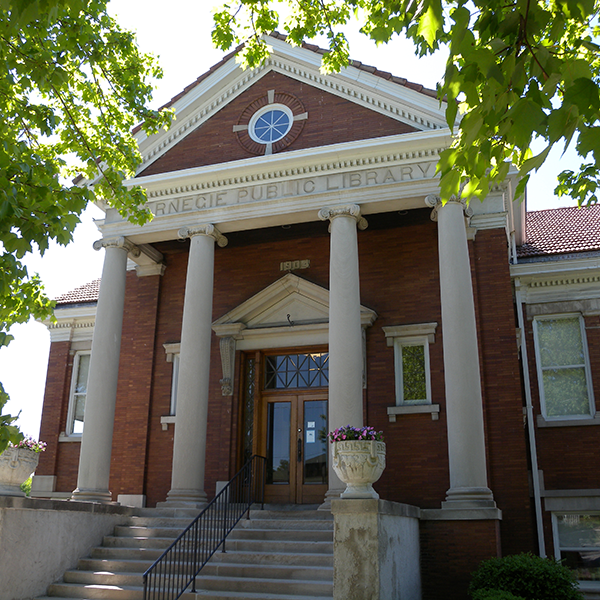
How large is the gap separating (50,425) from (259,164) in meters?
9.91

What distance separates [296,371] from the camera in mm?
15797

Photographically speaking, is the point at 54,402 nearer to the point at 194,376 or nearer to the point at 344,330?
the point at 194,376

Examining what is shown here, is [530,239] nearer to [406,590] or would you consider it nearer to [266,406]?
[266,406]

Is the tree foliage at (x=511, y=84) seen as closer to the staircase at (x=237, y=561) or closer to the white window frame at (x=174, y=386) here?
the staircase at (x=237, y=561)

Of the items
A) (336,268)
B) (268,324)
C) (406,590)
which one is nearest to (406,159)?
(336,268)

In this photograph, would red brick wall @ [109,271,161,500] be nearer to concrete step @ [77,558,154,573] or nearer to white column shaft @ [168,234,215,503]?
white column shaft @ [168,234,215,503]

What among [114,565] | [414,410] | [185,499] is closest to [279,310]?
[414,410]

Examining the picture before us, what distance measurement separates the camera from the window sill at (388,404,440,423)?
46.0 ft

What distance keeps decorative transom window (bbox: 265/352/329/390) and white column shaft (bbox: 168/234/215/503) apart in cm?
244

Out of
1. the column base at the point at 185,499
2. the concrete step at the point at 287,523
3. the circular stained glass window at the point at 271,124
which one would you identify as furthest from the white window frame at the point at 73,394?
the circular stained glass window at the point at 271,124

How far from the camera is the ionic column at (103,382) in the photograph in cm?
1354

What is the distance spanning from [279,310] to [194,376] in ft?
10.7

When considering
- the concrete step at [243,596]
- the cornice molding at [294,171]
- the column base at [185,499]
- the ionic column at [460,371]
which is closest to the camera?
the concrete step at [243,596]

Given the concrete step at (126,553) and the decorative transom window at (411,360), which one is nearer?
the concrete step at (126,553)
